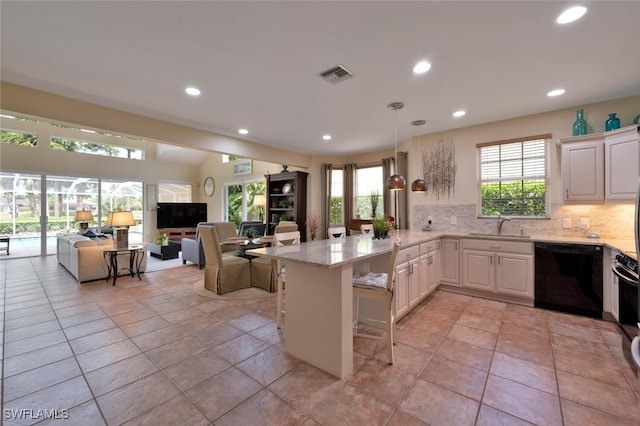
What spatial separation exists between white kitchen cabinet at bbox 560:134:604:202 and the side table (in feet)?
22.4

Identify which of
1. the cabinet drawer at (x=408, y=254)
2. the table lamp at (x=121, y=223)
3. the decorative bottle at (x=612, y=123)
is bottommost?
the cabinet drawer at (x=408, y=254)

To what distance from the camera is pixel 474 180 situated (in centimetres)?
437

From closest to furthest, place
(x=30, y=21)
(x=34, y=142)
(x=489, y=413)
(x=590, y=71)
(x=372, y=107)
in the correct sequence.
Answer: (x=489, y=413) → (x=30, y=21) → (x=590, y=71) → (x=372, y=107) → (x=34, y=142)

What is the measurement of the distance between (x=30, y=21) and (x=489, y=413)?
427 cm

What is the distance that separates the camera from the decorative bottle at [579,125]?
3.44 m

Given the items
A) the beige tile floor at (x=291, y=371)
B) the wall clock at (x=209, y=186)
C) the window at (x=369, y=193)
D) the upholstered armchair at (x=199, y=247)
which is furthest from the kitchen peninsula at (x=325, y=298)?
the wall clock at (x=209, y=186)

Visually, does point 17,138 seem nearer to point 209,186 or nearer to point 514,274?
point 209,186

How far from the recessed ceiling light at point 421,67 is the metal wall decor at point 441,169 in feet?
7.44

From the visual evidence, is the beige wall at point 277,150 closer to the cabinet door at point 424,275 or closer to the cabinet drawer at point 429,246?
the cabinet drawer at point 429,246

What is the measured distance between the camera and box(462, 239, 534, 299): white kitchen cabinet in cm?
350

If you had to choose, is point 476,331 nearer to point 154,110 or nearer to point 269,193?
point 154,110

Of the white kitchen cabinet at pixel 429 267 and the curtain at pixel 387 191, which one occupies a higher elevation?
the curtain at pixel 387 191

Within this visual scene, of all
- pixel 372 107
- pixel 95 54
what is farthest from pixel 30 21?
pixel 372 107

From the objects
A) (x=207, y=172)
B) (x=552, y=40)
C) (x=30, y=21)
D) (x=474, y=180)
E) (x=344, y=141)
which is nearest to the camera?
(x=30, y=21)
